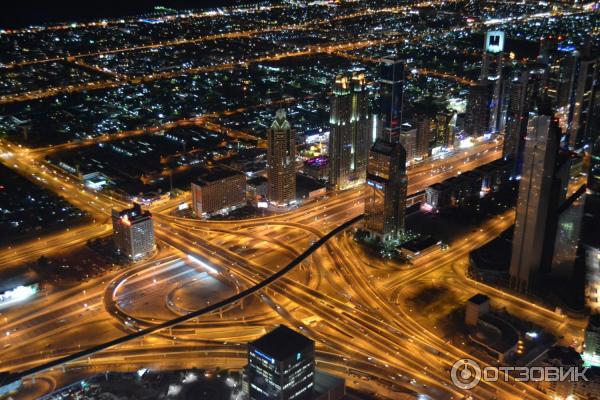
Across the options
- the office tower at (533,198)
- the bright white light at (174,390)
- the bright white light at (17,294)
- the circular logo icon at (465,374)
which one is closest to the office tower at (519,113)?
the office tower at (533,198)

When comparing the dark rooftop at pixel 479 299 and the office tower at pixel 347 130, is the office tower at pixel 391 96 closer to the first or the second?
the office tower at pixel 347 130

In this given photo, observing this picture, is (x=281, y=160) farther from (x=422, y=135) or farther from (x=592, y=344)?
(x=592, y=344)

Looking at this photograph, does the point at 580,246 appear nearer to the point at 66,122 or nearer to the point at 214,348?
the point at 214,348

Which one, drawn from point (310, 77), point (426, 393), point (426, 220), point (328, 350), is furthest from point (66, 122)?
point (426, 393)

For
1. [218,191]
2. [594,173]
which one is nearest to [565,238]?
[594,173]

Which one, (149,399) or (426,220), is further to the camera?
(426,220)

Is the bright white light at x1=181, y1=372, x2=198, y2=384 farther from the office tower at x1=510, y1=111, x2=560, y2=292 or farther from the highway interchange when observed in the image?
the office tower at x1=510, y1=111, x2=560, y2=292
